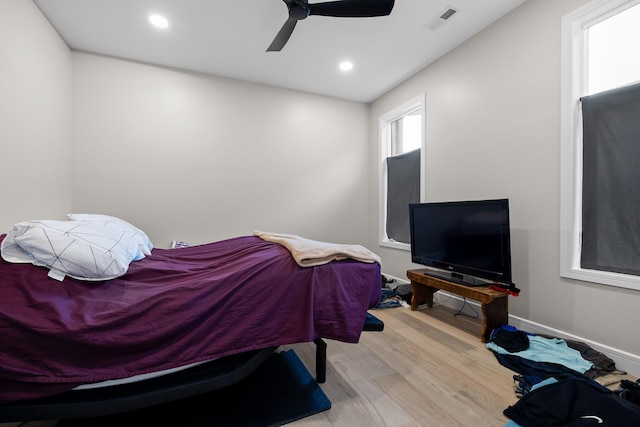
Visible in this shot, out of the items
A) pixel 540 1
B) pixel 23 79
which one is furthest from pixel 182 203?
pixel 540 1

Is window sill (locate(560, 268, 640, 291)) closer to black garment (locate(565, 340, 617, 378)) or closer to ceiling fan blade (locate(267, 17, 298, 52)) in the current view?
black garment (locate(565, 340, 617, 378))

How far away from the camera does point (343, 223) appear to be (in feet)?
13.9

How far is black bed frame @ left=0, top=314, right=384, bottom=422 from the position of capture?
104 centimetres

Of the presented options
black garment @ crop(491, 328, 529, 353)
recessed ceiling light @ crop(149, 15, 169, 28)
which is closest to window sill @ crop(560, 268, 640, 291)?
black garment @ crop(491, 328, 529, 353)

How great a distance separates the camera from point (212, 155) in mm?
3467

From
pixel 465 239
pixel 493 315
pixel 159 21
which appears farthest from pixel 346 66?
pixel 493 315

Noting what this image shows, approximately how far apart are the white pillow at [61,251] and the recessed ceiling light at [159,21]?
213cm

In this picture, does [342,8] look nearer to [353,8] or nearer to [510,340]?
[353,8]

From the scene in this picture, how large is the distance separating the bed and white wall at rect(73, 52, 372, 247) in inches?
78.3

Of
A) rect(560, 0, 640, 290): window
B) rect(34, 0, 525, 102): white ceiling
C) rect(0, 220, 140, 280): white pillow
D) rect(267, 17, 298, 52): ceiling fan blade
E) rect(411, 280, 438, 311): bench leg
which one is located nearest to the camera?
rect(0, 220, 140, 280): white pillow

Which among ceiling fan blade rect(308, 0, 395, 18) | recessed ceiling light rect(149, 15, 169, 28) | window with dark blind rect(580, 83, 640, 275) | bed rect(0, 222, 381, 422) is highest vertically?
recessed ceiling light rect(149, 15, 169, 28)

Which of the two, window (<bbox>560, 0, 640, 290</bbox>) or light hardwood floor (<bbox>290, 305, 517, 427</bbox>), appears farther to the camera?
window (<bbox>560, 0, 640, 290</bbox>)

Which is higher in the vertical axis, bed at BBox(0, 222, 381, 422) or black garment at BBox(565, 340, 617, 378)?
bed at BBox(0, 222, 381, 422)

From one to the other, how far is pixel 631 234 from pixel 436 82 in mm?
2235
